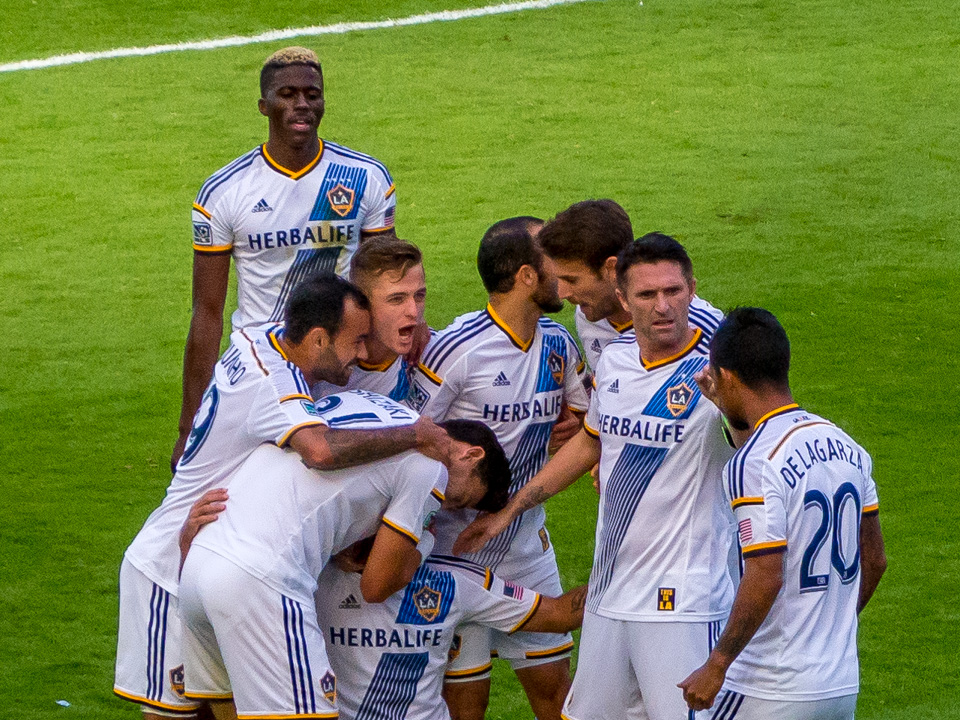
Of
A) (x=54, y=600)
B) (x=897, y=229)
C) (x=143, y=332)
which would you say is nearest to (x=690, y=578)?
(x=54, y=600)

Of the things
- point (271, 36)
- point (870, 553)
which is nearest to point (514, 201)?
point (271, 36)

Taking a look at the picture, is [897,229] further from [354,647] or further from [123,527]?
[354,647]

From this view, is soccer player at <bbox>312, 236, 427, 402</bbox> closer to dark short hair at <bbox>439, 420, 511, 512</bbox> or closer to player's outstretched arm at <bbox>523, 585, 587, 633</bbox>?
dark short hair at <bbox>439, 420, 511, 512</bbox>

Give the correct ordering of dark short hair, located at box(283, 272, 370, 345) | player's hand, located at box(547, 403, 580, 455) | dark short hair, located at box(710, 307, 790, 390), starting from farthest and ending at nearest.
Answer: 1. player's hand, located at box(547, 403, 580, 455)
2. dark short hair, located at box(283, 272, 370, 345)
3. dark short hair, located at box(710, 307, 790, 390)

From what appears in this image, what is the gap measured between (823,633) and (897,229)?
635 centimetres

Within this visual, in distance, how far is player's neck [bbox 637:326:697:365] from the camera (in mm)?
3843

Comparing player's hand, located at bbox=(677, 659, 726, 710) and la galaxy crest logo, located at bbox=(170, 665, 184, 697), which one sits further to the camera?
la galaxy crest logo, located at bbox=(170, 665, 184, 697)

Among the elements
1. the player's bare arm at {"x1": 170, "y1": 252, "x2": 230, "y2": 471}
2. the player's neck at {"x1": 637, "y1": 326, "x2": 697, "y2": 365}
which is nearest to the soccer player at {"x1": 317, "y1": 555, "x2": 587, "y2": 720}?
the player's neck at {"x1": 637, "y1": 326, "x2": 697, "y2": 365}

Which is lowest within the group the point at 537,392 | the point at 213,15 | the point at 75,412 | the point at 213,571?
the point at 75,412

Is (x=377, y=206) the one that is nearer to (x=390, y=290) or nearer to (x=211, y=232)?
(x=211, y=232)

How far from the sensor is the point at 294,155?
5.14 meters

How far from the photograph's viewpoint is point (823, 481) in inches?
131

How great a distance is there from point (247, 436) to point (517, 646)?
1202mm

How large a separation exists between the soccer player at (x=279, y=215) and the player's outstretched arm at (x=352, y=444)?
1.53 meters
